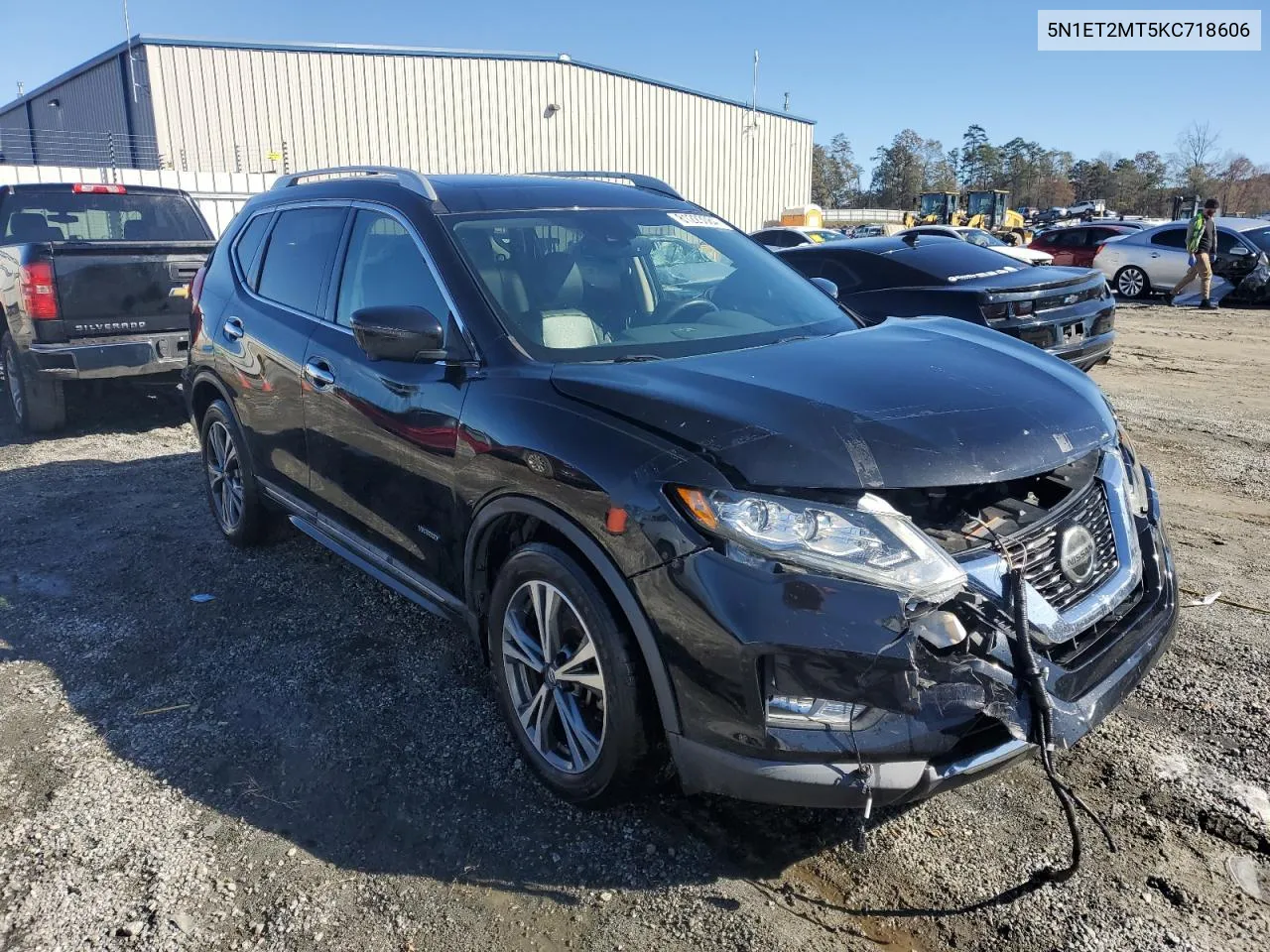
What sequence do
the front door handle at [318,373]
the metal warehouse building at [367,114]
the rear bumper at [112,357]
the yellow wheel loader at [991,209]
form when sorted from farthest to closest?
the yellow wheel loader at [991,209] → the metal warehouse building at [367,114] → the rear bumper at [112,357] → the front door handle at [318,373]

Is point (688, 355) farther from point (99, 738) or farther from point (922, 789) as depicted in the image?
point (99, 738)

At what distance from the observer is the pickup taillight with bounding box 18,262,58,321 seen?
7172 mm

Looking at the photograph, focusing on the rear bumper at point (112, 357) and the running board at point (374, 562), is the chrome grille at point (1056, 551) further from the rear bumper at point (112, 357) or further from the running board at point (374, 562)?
the rear bumper at point (112, 357)

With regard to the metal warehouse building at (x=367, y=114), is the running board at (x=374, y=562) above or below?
below

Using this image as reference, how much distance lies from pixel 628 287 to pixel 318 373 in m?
1.36

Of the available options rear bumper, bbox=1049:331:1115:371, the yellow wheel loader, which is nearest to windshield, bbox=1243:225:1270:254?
rear bumper, bbox=1049:331:1115:371

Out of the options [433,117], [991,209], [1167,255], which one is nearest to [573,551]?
[1167,255]

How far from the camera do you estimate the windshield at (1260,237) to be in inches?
676

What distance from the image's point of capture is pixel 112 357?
7348 mm

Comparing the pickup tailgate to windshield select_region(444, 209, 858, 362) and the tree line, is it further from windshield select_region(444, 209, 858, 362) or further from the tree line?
the tree line

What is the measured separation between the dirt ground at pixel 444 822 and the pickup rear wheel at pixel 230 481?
55cm

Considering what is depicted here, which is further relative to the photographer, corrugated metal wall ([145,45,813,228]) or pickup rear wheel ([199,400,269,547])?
corrugated metal wall ([145,45,813,228])

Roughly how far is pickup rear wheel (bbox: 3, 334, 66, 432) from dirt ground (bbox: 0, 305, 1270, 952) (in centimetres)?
375

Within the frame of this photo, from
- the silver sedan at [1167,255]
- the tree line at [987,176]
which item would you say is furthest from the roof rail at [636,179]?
the tree line at [987,176]
